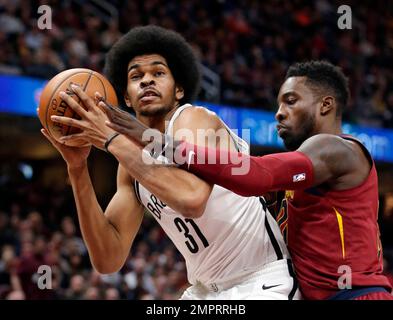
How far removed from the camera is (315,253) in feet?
11.1

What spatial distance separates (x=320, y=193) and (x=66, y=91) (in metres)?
1.35

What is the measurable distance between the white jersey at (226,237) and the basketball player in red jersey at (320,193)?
0.12 meters

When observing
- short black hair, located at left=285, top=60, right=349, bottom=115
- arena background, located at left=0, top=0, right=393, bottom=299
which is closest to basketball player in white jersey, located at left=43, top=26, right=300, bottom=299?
short black hair, located at left=285, top=60, right=349, bottom=115

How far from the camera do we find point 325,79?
3.78 metres

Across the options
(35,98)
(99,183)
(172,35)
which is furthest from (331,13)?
(172,35)

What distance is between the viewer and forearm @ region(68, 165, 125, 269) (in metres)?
3.78

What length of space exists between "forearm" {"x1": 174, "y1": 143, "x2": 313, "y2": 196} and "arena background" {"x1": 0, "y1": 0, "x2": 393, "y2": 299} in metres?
5.16

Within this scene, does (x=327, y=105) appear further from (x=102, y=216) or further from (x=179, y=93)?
(x=102, y=216)

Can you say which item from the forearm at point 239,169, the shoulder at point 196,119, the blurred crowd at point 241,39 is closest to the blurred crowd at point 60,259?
the blurred crowd at point 241,39

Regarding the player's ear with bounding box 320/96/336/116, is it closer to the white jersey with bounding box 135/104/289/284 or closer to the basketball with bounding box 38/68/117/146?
the white jersey with bounding box 135/104/289/284

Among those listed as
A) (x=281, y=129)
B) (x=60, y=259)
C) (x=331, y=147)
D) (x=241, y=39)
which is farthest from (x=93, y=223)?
(x=241, y=39)

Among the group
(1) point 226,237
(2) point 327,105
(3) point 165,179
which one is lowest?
(1) point 226,237
